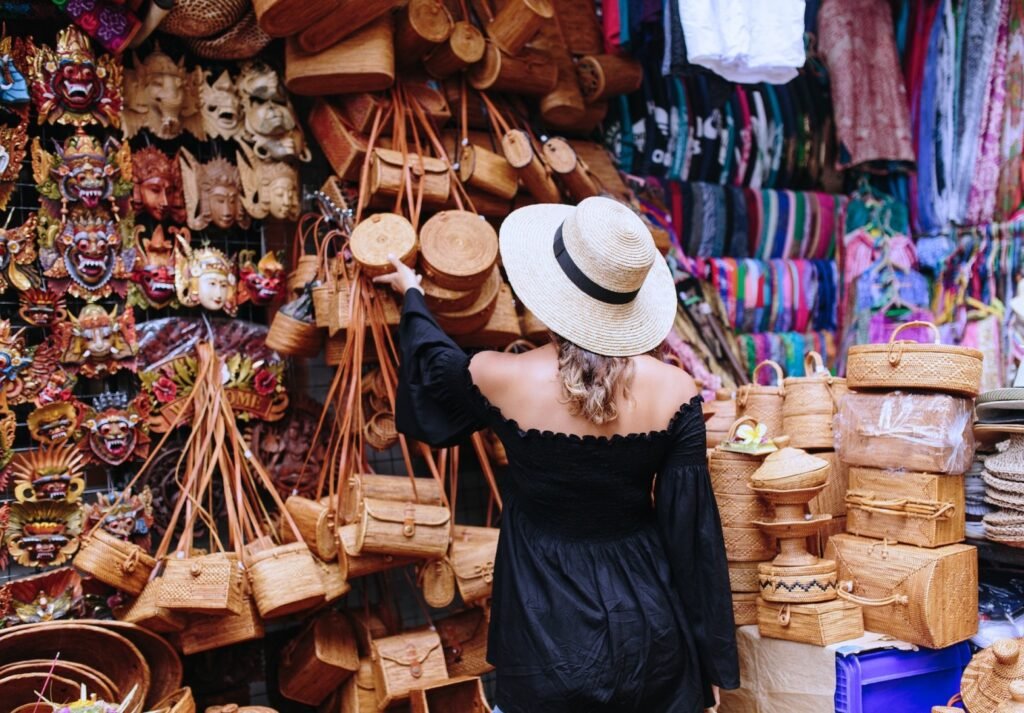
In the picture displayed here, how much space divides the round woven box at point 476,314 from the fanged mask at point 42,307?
118cm

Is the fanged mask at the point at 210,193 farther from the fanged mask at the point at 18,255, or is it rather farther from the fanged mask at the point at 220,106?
the fanged mask at the point at 18,255

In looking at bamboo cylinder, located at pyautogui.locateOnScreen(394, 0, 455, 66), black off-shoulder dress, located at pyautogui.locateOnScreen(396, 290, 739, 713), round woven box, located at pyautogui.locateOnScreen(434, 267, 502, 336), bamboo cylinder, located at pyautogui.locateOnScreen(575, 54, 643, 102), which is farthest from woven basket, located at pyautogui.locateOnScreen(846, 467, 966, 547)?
bamboo cylinder, located at pyautogui.locateOnScreen(394, 0, 455, 66)

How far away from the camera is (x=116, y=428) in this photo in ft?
9.87

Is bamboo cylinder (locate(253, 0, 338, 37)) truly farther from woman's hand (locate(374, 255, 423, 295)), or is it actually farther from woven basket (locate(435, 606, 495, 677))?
woven basket (locate(435, 606, 495, 677))

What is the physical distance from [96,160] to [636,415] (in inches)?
75.3

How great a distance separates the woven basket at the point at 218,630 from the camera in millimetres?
2766

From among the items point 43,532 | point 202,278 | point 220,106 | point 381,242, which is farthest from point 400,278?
point 43,532

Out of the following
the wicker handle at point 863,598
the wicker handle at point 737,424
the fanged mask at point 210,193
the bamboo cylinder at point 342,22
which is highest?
the bamboo cylinder at point 342,22

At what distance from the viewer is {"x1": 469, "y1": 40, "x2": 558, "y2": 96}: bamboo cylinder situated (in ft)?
11.3

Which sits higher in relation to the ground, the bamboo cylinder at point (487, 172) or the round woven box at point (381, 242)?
the bamboo cylinder at point (487, 172)

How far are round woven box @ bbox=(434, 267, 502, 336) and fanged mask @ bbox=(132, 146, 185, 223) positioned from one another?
3.29 feet

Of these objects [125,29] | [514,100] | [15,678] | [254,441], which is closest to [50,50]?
[125,29]

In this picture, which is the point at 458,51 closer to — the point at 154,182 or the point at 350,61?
the point at 350,61

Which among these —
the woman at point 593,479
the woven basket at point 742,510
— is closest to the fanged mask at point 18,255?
the woman at point 593,479
